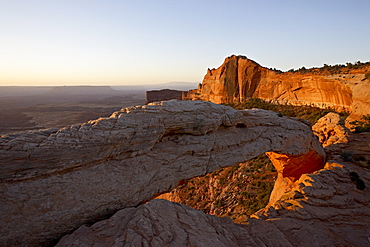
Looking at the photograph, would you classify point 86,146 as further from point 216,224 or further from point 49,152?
point 216,224

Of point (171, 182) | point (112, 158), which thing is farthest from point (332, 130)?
point (112, 158)

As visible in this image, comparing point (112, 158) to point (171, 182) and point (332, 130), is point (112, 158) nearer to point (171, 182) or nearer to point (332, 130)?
point (171, 182)

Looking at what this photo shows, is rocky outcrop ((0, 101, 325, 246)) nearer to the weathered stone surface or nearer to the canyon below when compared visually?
the canyon below

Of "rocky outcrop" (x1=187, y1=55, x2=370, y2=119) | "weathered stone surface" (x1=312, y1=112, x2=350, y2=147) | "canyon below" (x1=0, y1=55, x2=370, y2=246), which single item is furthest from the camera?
"rocky outcrop" (x1=187, y1=55, x2=370, y2=119)

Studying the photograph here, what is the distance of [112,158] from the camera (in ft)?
21.3

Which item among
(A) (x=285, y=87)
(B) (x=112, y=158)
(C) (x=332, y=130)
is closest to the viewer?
(B) (x=112, y=158)

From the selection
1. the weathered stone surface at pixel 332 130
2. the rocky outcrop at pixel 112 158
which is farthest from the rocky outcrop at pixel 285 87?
the rocky outcrop at pixel 112 158

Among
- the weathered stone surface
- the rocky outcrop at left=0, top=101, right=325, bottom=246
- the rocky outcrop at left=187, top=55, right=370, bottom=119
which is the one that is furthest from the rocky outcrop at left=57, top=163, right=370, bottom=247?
the rocky outcrop at left=187, top=55, right=370, bottom=119

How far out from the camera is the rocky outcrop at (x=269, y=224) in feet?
15.0

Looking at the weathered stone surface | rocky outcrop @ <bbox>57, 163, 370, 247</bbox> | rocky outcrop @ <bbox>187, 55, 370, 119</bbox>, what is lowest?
rocky outcrop @ <bbox>57, 163, 370, 247</bbox>

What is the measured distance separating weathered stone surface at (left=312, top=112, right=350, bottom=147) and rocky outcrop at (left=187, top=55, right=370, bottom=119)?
5.20 m

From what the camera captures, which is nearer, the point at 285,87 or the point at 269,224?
the point at 269,224

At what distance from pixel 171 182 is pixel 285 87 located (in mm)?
24753

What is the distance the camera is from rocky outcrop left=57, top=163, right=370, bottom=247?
4.57 m
